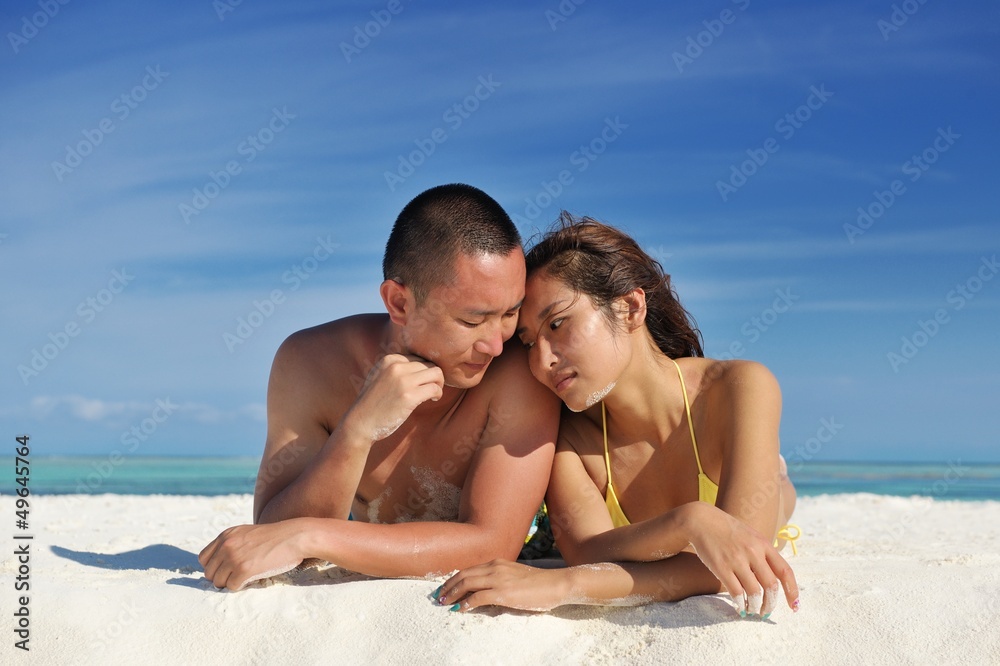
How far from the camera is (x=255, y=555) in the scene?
11.4 feet

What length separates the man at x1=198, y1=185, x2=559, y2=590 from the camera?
12.1 feet

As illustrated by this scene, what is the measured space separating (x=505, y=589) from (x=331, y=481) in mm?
994

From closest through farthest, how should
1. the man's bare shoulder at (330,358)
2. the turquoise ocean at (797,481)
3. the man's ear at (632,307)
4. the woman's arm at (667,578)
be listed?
the woman's arm at (667,578), the man's ear at (632,307), the man's bare shoulder at (330,358), the turquoise ocean at (797,481)

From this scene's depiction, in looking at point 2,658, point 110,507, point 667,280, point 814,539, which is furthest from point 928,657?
point 110,507

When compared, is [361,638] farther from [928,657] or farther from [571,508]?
[928,657]

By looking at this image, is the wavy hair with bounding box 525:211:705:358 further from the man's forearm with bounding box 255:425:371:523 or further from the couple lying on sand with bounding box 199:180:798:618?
the man's forearm with bounding box 255:425:371:523

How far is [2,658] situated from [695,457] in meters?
3.20

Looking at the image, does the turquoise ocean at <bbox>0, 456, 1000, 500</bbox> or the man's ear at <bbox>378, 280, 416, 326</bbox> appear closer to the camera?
the man's ear at <bbox>378, 280, 416, 326</bbox>

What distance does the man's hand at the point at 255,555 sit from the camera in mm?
3451

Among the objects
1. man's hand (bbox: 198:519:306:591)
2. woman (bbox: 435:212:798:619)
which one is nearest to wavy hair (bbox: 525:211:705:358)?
woman (bbox: 435:212:798:619)

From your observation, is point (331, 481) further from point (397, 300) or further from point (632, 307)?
point (632, 307)

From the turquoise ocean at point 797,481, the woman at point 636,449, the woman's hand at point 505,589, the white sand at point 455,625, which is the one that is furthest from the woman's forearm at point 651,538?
the turquoise ocean at point 797,481

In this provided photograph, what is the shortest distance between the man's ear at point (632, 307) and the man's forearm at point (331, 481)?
4.84 ft

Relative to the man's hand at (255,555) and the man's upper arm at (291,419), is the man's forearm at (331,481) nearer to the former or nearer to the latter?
the man's hand at (255,555)
